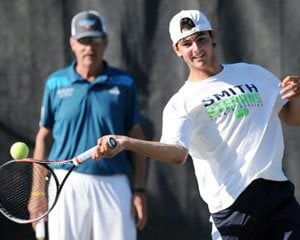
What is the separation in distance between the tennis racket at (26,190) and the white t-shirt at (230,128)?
736mm

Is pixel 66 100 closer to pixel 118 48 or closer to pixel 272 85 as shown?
pixel 118 48

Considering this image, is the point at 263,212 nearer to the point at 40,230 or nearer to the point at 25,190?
the point at 25,190

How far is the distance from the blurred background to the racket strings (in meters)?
0.93

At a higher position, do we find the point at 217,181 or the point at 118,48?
the point at 118,48

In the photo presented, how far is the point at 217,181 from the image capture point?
514cm

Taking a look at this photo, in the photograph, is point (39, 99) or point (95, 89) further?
point (39, 99)

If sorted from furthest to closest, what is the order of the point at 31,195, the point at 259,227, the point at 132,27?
the point at 132,27 → the point at 31,195 → the point at 259,227

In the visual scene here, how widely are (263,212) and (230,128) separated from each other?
413 mm

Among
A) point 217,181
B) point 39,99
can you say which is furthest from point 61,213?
point 217,181

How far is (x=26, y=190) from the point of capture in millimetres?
5988

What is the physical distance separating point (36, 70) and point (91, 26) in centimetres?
68

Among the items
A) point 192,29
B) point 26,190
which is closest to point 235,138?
point 192,29

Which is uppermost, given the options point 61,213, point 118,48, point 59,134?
point 118,48

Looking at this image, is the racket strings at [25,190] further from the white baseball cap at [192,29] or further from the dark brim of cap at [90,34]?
the white baseball cap at [192,29]
